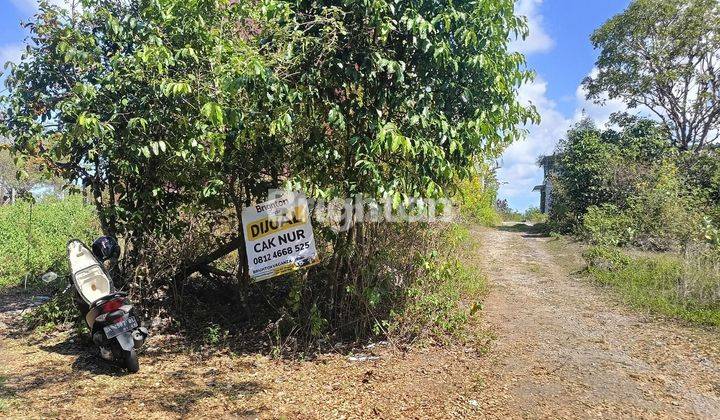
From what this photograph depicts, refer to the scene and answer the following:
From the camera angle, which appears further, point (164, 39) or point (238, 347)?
point (238, 347)

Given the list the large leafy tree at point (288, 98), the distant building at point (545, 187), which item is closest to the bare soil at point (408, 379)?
the large leafy tree at point (288, 98)

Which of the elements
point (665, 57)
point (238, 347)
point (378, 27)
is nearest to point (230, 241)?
point (238, 347)

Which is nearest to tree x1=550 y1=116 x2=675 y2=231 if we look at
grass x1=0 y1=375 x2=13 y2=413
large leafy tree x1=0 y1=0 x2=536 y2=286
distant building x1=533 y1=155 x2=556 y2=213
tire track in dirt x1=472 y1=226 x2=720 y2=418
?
tire track in dirt x1=472 y1=226 x2=720 y2=418

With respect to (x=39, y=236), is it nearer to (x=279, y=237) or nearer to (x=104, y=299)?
(x=104, y=299)

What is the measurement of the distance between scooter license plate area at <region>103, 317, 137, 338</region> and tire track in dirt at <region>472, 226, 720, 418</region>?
3.11 metres

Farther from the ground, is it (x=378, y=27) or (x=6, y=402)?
(x=378, y=27)

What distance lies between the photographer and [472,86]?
4609mm

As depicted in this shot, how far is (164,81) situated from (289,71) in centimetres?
106

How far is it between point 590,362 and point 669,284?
3698 mm

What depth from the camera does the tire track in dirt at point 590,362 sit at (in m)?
3.77

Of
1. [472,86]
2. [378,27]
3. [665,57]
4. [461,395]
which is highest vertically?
[665,57]

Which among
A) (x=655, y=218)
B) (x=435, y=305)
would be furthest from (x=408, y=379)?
(x=655, y=218)

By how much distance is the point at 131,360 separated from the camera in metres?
4.33

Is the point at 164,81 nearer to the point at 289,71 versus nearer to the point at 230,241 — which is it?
the point at 289,71
